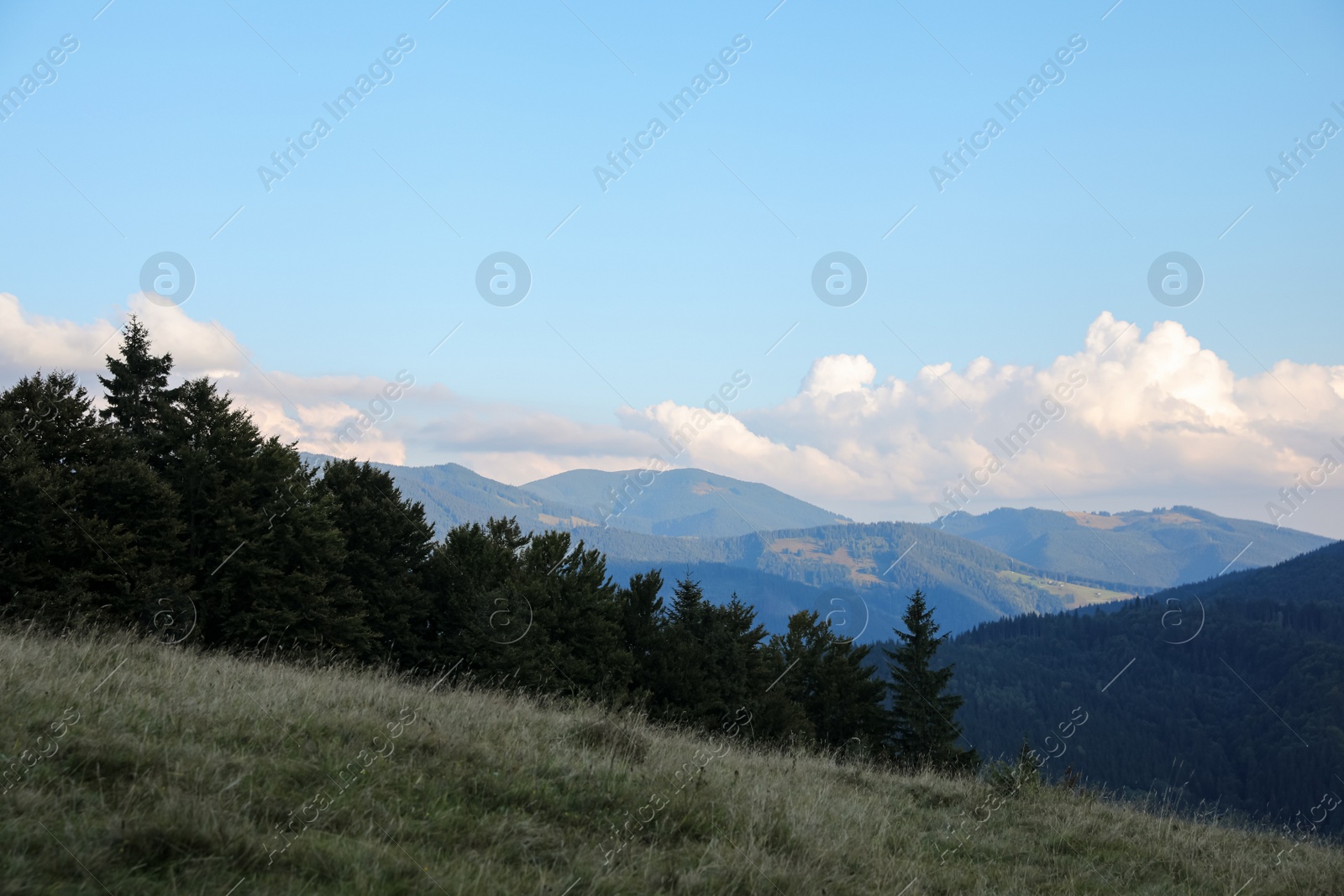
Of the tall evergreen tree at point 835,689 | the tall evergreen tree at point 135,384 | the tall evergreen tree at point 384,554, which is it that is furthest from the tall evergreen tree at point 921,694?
the tall evergreen tree at point 135,384

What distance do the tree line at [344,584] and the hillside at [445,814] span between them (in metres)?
8.72

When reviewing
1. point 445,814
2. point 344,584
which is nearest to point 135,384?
point 344,584

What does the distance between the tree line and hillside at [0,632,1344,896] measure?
8.72 m

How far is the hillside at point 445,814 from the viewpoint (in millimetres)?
4977

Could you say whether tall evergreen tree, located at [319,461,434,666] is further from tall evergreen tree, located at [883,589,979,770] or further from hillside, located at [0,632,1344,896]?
hillside, located at [0,632,1344,896]

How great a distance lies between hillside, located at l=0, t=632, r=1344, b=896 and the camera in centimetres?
498

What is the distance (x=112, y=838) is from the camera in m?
4.85

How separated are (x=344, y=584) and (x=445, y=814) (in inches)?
1513

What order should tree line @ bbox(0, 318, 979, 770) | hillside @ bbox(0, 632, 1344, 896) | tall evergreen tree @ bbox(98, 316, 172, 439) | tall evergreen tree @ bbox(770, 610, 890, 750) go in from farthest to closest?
tall evergreen tree @ bbox(770, 610, 890, 750), tall evergreen tree @ bbox(98, 316, 172, 439), tree line @ bbox(0, 318, 979, 770), hillside @ bbox(0, 632, 1344, 896)

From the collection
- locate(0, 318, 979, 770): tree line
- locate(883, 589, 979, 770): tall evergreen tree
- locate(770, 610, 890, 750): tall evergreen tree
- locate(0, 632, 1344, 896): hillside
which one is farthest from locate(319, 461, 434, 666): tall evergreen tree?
locate(0, 632, 1344, 896): hillside

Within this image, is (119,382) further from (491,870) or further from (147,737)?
(491,870)

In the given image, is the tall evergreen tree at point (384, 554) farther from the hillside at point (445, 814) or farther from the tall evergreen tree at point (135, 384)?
the hillside at point (445, 814)

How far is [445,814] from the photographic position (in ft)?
20.1

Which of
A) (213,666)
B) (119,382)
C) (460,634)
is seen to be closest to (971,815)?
(213,666)
